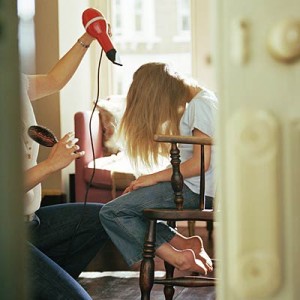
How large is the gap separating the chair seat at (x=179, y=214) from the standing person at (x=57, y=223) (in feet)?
0.76

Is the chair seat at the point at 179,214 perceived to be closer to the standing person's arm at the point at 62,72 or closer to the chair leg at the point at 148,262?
the chair leg at the point at 148,262

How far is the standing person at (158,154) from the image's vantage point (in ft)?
8.23

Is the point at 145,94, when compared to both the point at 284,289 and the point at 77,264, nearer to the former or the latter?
the point at 77,264

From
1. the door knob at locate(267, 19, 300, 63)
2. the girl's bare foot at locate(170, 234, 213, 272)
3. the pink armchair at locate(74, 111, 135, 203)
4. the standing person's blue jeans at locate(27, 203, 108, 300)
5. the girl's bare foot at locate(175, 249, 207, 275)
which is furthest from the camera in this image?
the pink armchair at locate(74, 111, 135, 203)

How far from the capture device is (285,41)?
594 mm

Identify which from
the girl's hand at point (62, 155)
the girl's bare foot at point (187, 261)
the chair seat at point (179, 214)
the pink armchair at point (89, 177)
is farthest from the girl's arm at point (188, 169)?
the pink armchair at point (89, 177)

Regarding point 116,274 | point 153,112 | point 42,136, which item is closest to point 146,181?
point 153,112

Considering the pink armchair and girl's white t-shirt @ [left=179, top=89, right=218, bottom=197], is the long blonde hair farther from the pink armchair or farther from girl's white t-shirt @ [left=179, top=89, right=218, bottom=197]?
the pink armchair

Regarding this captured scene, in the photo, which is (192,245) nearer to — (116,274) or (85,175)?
(116,274)

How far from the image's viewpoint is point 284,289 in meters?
0.63

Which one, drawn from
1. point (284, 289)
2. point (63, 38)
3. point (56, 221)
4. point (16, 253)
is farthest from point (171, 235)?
point (63, 38)

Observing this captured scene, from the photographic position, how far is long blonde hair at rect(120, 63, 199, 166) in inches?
103

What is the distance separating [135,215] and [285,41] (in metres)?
1.99

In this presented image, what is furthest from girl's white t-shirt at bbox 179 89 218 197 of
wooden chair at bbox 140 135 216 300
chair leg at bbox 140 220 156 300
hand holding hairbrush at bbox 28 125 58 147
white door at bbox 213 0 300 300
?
white door at bbox 213 0 300 300
